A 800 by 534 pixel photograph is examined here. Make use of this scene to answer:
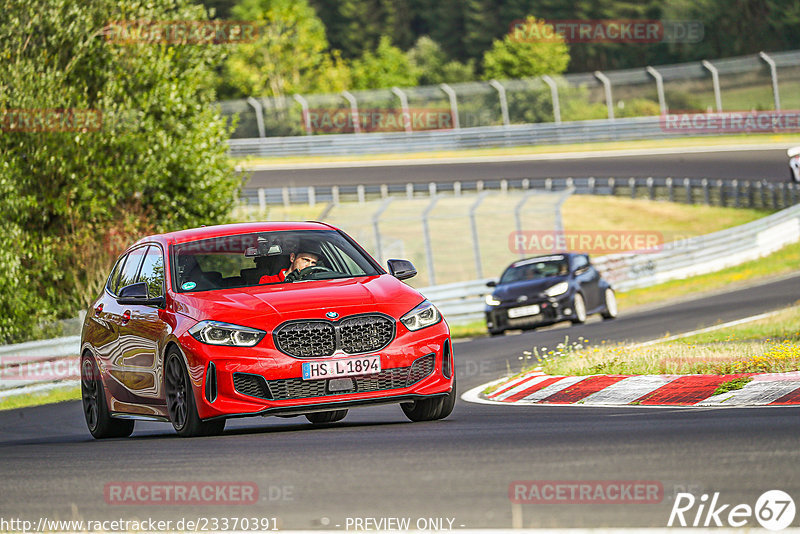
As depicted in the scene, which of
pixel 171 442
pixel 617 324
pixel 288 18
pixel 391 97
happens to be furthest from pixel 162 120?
pixel 288 18

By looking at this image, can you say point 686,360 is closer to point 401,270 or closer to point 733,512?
point 401,270

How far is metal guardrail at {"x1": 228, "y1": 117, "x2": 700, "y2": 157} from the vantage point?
54594mm

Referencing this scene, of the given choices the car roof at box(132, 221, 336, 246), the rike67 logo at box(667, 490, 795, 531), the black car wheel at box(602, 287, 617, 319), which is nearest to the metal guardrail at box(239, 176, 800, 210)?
the black car wheel at box(602, 287, 617, 319)

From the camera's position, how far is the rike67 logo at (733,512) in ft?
16.9


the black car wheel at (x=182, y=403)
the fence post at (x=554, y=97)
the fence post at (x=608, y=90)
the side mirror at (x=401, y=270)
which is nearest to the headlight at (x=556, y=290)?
the side mirror at (x=401, y=270)

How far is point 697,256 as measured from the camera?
33.2m

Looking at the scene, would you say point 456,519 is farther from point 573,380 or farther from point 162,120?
point 162,120

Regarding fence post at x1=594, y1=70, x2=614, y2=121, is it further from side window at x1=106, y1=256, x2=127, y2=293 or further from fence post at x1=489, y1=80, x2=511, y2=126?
side window at x1=106, y1=256, x2=127, y2=293

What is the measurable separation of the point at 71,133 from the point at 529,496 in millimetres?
19217

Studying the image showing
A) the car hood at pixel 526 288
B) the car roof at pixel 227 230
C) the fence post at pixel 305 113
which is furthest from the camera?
the fence post at pixel 305 113

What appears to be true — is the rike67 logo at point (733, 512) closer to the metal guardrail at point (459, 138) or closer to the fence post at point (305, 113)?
the fence post at point (305, 113)

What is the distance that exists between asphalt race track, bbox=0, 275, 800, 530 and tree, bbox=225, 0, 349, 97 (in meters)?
69.3

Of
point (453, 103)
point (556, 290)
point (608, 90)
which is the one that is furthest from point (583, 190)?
point (556, 290)

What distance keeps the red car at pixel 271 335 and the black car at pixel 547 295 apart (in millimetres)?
12659
